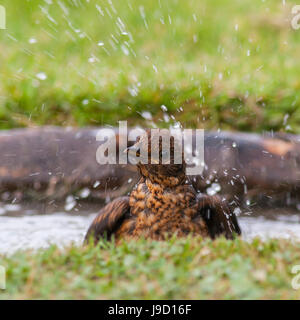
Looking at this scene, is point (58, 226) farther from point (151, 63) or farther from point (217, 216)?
point (151, 63)

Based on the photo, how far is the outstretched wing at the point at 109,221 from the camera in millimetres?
2918

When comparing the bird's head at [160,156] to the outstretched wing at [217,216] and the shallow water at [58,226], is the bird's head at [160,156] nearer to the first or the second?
the outstretched wing at [217,216]

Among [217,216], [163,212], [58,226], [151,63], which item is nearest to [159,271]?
[163,212]

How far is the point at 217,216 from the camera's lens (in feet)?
9.73

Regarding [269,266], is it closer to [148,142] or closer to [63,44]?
[148,142]

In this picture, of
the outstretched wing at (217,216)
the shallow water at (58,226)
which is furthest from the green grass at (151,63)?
the outstretched wing at (217,216)

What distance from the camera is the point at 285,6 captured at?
9977mm

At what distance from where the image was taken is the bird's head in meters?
2.79

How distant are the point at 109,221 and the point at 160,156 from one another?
0.47m

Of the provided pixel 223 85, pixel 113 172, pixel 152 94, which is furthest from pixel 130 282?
pixel 223 85

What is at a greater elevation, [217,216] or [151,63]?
[151,63]

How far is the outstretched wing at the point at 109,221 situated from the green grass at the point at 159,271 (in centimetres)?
48

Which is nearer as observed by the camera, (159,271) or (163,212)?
(159,271)
